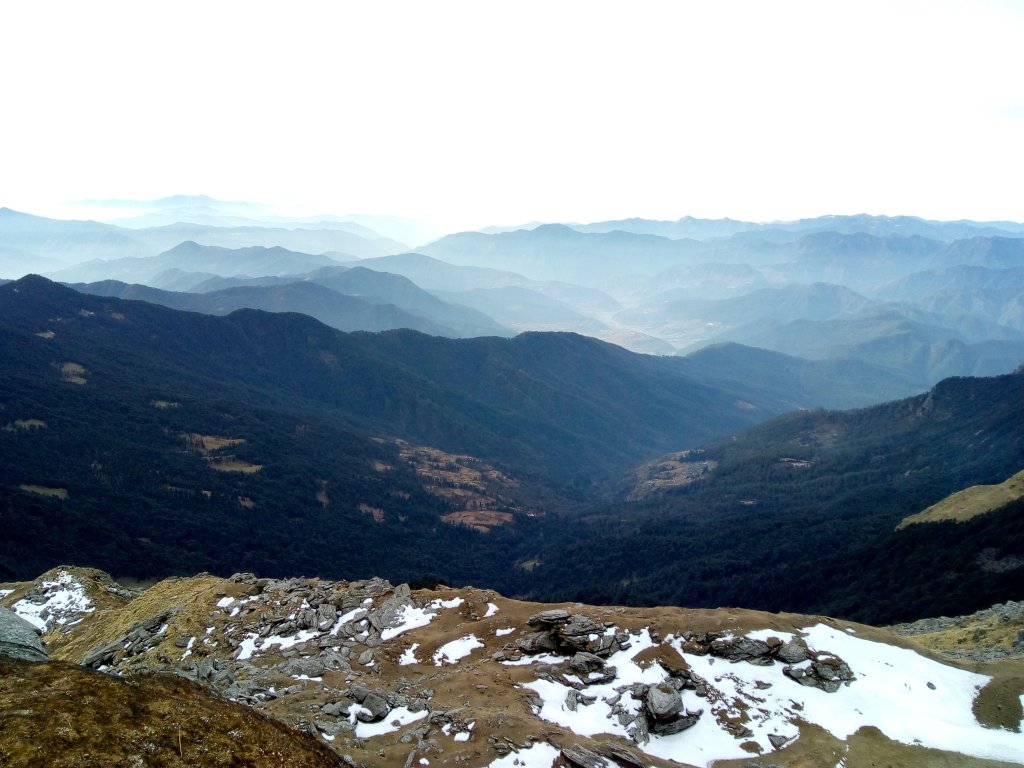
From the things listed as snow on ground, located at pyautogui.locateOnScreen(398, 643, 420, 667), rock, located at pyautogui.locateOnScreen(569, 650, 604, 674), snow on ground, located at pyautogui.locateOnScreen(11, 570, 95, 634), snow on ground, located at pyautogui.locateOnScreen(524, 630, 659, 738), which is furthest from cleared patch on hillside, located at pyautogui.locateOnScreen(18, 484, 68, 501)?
snow on ground, located at pyautogui.locateOnScreen(524, 630, 659, 738)

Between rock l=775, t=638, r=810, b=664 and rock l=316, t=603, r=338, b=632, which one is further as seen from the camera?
rock l=316, t=603, r=338, b=632

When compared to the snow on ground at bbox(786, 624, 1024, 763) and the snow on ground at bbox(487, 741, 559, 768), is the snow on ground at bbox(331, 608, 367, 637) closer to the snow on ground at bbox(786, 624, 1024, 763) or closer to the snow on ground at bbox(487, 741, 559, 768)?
the snow on ground at bbox(487, 741, 559, 768)

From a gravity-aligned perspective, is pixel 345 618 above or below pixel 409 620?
above

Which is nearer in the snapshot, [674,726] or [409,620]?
[674,726]

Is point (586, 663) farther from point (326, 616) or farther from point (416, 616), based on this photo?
point (326, 616)

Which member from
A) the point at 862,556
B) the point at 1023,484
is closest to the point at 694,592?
the point at 862,556

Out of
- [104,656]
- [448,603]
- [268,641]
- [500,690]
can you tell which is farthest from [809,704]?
[104,656]

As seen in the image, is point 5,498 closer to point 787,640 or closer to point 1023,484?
point 787,640
